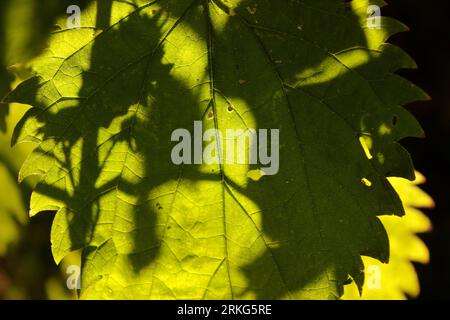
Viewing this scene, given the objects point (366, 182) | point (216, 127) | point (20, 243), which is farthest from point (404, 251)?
point (20, 243)

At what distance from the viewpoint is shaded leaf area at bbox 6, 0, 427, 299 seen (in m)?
1.28

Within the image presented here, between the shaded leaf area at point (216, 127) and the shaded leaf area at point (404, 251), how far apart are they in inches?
16.3

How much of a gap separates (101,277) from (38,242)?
0.42 m

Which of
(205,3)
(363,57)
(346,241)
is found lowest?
(346,241)

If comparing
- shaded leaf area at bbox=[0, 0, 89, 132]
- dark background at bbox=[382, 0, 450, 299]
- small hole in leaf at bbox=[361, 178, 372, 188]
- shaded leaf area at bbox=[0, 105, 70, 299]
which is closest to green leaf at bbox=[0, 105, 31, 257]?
shaded leaf area at bbox=[0, 105, 70, 299]

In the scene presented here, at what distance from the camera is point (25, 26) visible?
1.33 m

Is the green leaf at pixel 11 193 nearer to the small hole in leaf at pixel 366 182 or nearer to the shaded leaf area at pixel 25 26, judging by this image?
the shaded leaf area at pixel 25 26

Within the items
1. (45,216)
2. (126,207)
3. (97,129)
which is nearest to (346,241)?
(126,207)

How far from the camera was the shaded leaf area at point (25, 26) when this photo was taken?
1.28 metres

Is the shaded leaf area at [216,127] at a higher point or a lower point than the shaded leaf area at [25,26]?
lower

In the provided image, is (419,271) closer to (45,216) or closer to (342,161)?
(342,161)

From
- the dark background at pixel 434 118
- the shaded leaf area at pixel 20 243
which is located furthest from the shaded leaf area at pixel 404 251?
the shaded leaf area at pixel 20 243

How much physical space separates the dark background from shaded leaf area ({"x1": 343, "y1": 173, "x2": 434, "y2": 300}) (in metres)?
0.54
